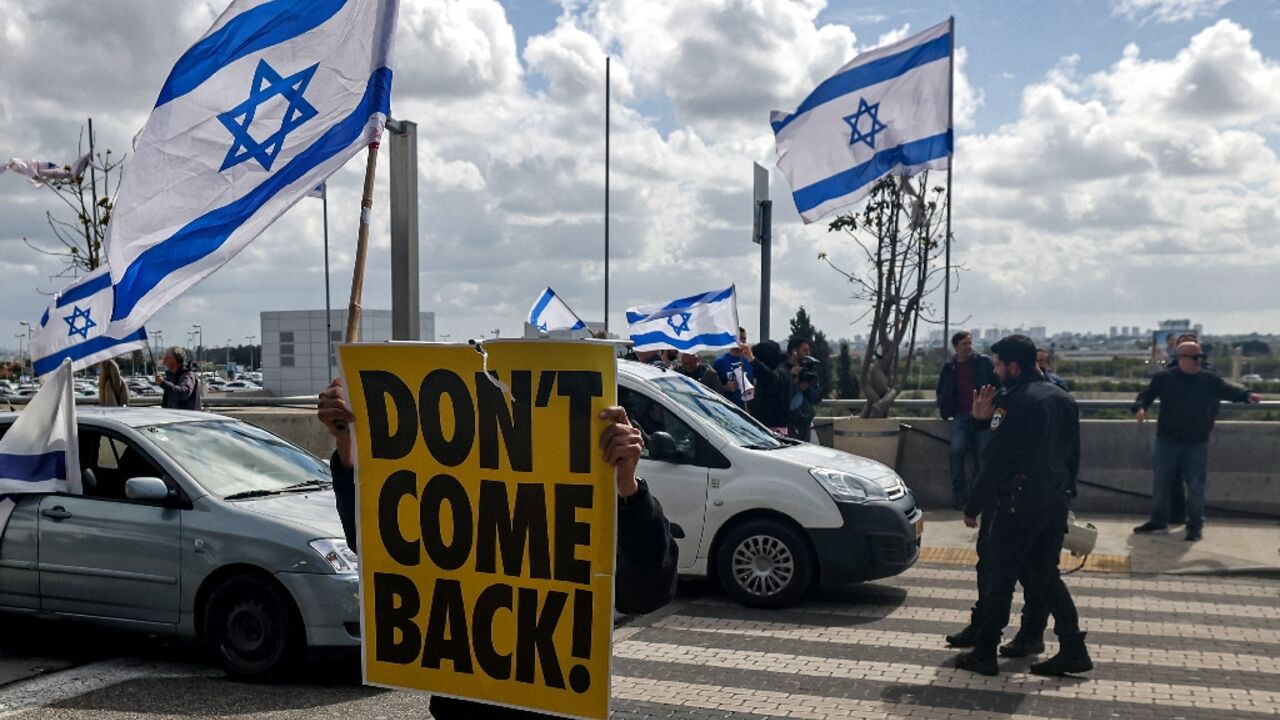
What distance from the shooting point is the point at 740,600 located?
942 centimetres

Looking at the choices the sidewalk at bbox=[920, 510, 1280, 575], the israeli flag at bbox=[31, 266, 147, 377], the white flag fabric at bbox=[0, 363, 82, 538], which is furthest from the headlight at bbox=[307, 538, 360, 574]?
the sidewalk at bbox=[920, 510, 1280, 575]

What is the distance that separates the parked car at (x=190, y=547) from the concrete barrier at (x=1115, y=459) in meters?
7.55

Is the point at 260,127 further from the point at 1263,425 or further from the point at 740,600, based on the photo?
the point at 1263,425

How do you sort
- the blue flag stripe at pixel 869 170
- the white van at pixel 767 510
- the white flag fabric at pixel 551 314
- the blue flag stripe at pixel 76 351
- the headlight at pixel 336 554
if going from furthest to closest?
the white flag fabric at pixel 551 314 < the blue flag stripe at pixel 869 170 < the blue flag stripe at pixel 76 351 < the white van at pixel 767 510 < the headlight at pixel 336 554

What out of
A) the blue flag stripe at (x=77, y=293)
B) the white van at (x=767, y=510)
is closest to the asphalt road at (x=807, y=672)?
the white van at (x=767, y=510)

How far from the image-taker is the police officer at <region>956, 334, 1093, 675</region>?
729cm

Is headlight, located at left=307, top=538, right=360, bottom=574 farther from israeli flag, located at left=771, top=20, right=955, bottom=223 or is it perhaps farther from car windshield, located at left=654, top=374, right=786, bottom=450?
israeli flag, located at left=771, top=20, right=955, bottom=223

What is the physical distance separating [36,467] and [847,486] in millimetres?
5304

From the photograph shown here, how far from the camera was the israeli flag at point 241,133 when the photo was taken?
4.31m

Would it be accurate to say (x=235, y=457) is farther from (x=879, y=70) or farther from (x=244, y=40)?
(x=879, y=70)

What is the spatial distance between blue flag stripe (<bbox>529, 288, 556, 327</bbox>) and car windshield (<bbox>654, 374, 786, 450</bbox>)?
6567 mm

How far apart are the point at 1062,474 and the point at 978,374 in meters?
6.34

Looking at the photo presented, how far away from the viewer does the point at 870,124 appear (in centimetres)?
1331

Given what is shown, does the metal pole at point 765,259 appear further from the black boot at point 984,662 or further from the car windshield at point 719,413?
the black boot at point 984,662
